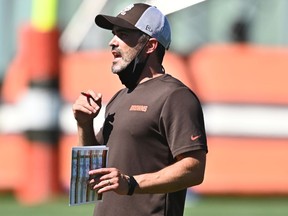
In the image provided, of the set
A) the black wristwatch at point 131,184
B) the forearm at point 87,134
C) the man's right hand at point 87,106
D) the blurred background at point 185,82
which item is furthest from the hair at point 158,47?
the blurred background at point 185,82

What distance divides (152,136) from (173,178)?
279 mm

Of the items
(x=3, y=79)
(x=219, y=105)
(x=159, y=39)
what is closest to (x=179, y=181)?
(x=159, y=39)

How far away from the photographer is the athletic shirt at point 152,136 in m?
6.03

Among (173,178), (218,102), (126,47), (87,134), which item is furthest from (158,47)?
(218,102)

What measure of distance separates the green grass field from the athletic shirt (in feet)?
23.5

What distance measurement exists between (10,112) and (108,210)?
10.0 metres

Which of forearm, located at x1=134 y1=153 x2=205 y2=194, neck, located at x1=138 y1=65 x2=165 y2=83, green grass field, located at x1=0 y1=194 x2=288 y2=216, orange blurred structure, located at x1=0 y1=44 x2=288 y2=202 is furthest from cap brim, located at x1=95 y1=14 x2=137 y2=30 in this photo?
orange blurred structure, located at x1=0 y1=44 x2=288 y2=202

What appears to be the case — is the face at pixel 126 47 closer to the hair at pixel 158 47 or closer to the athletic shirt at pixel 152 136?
the hair at pixel 158 47

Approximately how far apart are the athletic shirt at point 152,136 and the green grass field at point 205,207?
23.5ft

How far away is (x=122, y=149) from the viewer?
6.20 metres

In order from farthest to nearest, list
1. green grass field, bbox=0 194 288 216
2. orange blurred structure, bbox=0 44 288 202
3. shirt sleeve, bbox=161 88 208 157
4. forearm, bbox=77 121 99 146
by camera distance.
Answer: orange blurred structure, bbox=0 44 288 202 → green grass field, bbox=0 194 288 216 → forearm, bbox=77 121 99 146 → shirt sleeve, bbox=161 88 208 157

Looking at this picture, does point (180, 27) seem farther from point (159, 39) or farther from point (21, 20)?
point (159, 39)

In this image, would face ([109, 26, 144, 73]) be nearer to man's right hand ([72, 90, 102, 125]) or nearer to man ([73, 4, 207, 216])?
man ([73, 4, 207, 216])

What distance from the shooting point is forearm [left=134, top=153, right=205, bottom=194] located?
5957 mm
